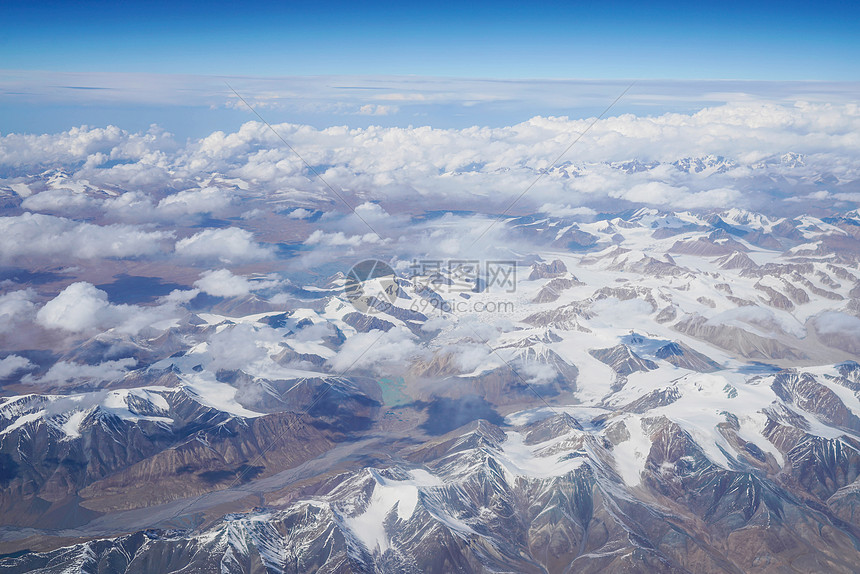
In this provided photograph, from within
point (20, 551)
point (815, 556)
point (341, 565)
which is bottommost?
point (20, 551)

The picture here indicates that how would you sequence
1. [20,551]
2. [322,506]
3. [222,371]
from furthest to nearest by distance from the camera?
[222,371] < [20,551] < [322,506]

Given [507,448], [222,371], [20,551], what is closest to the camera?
[20,551]

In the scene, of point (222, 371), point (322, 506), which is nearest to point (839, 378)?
point (322, 506)

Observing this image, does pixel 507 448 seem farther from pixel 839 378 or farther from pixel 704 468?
pixel 839 378

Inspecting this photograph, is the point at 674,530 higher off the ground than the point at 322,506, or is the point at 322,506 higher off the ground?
the point at 322,506

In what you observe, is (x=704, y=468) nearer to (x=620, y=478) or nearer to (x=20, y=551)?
(x=620, y=478)

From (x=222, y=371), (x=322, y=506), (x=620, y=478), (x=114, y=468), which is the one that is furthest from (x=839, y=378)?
(x=114, y=468)

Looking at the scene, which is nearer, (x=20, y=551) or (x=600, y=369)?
(x=20, y=551)

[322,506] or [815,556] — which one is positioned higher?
[322,506]

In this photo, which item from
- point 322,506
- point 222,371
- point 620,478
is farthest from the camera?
point 222,371
